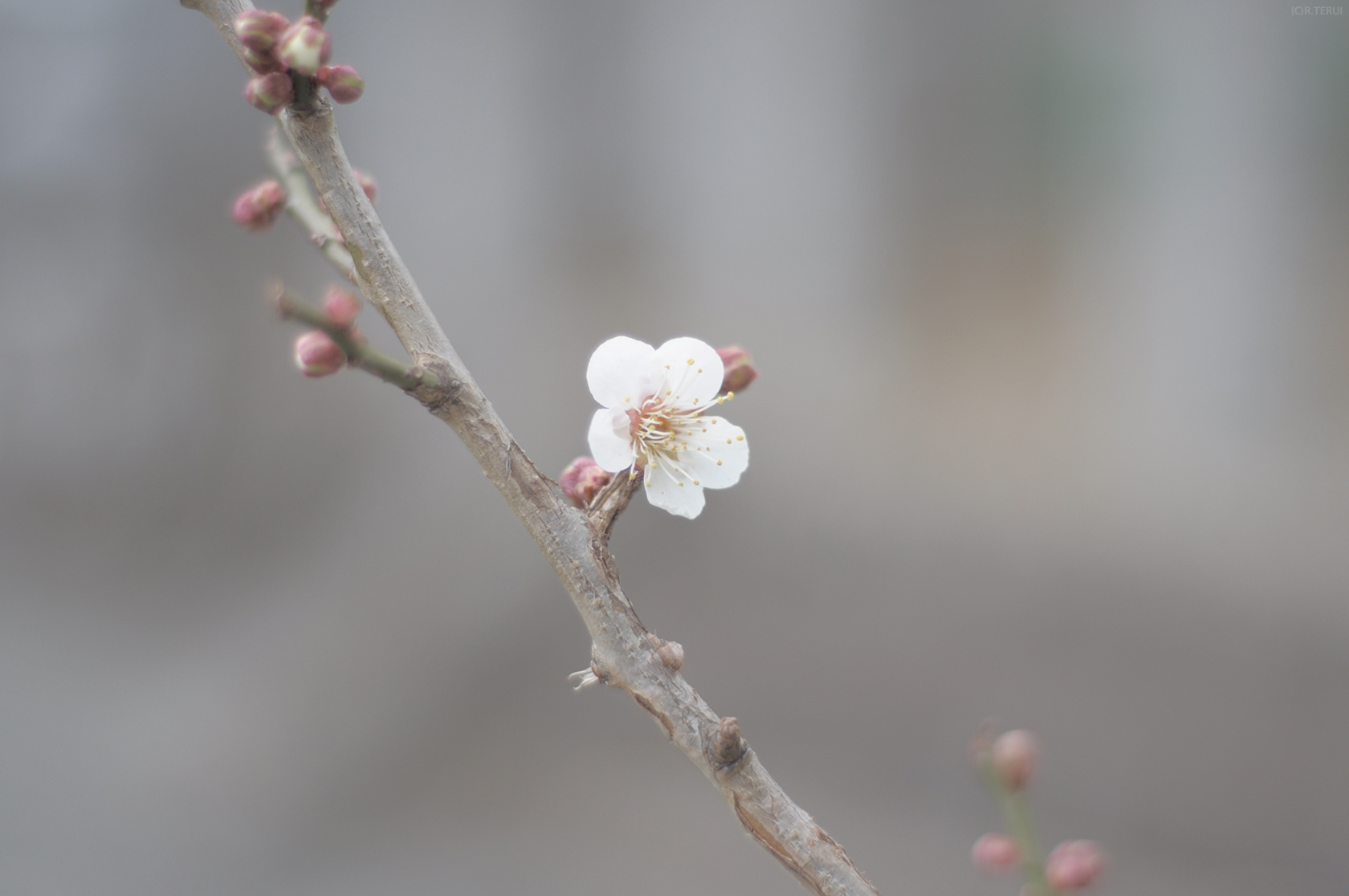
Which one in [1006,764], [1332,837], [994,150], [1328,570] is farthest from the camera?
[994,150]

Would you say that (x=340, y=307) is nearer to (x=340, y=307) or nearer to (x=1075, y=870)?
(x=340, y=307)

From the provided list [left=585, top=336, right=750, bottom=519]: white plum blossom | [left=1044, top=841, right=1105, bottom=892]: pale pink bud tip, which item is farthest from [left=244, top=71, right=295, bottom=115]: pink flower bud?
[left=1044, top=841, right=1105, bottom=892]: pale pink bud tip

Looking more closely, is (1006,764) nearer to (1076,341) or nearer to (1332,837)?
(1332,837)

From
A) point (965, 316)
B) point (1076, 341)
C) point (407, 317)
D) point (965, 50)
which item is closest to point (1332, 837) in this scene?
point (1076, 341)

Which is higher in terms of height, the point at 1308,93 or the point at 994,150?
the point at 1308,93

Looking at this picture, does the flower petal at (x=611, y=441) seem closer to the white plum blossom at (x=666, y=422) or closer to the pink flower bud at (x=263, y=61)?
the white plum blossom at (x=666, y=422)

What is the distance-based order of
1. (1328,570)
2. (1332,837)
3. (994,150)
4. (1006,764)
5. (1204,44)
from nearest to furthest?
1. (1006,764)
2. (1332,837)
3. (1328,570)
4. (1204,44)
5. (994,150)

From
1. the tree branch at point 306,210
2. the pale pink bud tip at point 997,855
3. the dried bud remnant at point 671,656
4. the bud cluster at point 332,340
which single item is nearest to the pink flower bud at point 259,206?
the tree branch at point 306,210
